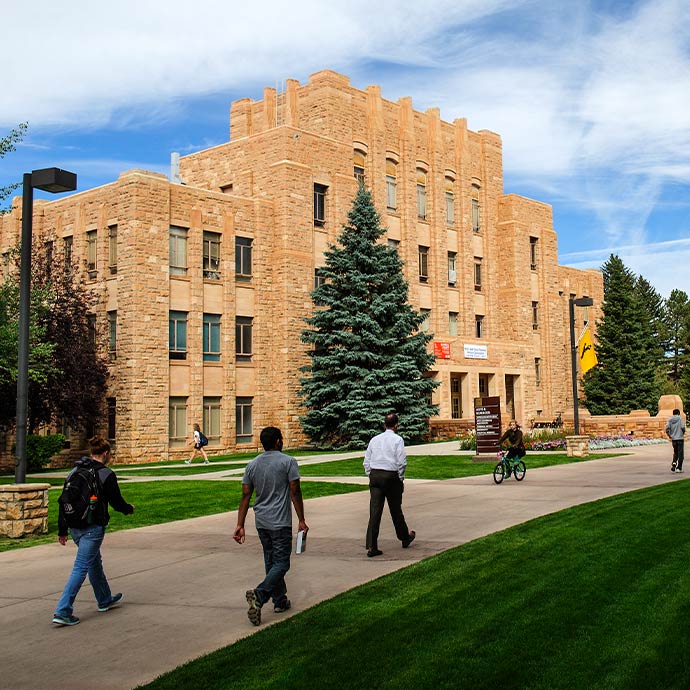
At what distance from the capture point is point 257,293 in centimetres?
4303

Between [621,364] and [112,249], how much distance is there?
39406 millimetres

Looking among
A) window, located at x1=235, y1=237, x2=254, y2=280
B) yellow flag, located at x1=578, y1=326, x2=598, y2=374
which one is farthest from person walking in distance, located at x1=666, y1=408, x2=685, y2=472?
window, located at x1=235, y1=237, x2=254, y2=280

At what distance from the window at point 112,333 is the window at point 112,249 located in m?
1.94

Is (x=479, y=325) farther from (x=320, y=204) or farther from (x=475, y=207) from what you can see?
(x=320, y=204)

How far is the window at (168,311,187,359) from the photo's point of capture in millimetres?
39531

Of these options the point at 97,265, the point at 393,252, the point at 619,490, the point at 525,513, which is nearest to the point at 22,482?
the point at 525,513

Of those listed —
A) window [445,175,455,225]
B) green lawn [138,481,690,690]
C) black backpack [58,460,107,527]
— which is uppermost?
window [445,175,455,225]

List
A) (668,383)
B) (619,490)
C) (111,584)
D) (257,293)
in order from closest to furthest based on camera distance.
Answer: (111,584), (619,490), (257,293), (668,383)

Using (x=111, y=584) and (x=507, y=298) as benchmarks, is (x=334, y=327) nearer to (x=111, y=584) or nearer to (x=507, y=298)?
(x=507, y=298)

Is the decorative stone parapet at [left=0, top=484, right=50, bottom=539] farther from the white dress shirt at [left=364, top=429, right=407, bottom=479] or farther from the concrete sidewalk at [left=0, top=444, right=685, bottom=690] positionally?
the white dress shirt at [left=364, top=429, right=407, bottom=479]

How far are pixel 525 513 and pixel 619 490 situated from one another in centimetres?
459

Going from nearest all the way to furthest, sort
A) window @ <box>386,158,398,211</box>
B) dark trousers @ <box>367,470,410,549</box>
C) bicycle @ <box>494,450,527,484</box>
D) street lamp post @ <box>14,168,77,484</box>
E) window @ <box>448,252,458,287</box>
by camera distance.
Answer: dark trousers @ <box>367,470,410,549</box>
street lamp post @ <box>14,168,77,484</box>
bicycle @ <box>494,450,527,484</box>
window @ <box>386,158,398,211</box>
window @ <box>448,252,458,287</box>

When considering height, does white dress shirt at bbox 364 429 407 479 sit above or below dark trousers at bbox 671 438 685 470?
above

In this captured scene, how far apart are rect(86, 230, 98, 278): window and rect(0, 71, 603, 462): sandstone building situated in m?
0.06
